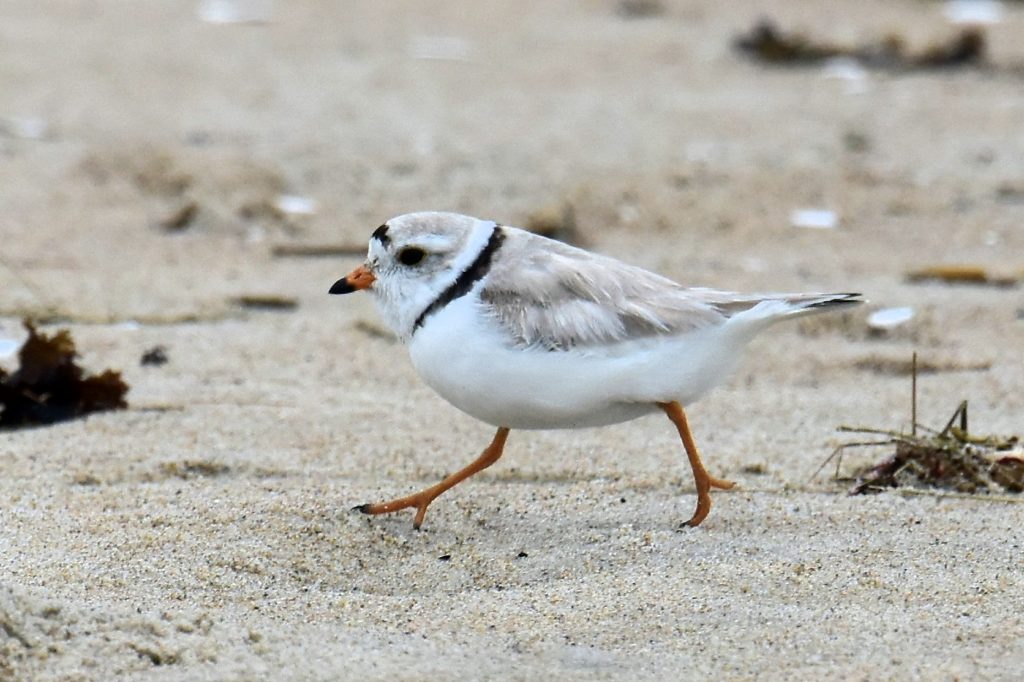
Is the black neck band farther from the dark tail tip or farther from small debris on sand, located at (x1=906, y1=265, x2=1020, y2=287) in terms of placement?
small debris on sand, located at (x1=906, y1=265, x2=1020, y2=287)

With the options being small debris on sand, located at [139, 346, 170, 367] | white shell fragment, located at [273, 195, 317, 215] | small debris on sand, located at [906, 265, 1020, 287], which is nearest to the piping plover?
small debris on sand, located at [139, 346, 170, 367]

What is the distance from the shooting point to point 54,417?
183 inches

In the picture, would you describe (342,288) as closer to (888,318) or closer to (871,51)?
(888,318)

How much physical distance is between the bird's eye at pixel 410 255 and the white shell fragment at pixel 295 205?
11.1 feet

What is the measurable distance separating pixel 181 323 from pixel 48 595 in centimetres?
272

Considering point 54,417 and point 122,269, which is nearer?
point 54,417

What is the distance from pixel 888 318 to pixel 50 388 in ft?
10.0

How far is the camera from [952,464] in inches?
161

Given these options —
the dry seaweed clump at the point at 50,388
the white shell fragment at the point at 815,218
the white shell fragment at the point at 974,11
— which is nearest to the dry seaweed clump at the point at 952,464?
the dry seaweed clump at the point at 50,388

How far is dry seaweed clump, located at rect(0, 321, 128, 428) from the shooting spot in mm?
4645

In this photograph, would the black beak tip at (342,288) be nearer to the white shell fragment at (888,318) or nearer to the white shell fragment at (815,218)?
the white shell fragment at (888,318)

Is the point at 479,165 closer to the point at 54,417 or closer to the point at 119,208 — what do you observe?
the point at 119,208

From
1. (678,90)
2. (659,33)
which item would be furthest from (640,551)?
(659,33)

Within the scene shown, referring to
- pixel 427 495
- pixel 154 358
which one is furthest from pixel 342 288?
pixel 154 358
